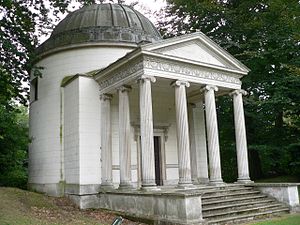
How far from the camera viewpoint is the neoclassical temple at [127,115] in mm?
12078

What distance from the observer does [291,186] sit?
1262 cm

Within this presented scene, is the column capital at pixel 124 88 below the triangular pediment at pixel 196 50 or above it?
below

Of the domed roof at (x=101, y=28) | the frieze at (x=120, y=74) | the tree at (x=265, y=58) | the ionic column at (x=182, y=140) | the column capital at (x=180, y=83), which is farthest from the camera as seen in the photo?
the tree at (x=265, y=58)

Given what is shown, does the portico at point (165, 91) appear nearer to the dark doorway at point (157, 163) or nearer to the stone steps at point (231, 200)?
the stone steps at point (231, 200)

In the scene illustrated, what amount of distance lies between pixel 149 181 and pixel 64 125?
585cm

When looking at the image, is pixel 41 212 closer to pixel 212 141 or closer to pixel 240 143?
pixel 212 141

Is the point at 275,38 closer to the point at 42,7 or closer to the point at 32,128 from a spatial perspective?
the point at 42,7

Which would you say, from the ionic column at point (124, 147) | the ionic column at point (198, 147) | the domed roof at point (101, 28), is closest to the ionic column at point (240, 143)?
the ionic column at point (198, 147)

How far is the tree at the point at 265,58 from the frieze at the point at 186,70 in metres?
3.57

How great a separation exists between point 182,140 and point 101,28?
7592 mm

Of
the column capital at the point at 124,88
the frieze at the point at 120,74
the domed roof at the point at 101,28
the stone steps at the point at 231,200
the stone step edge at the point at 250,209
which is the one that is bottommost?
the stone step edge at the point at 250,209

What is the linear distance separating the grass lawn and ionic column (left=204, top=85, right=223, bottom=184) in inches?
165

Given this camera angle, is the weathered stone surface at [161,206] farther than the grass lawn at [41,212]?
No

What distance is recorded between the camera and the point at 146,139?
1176cm
